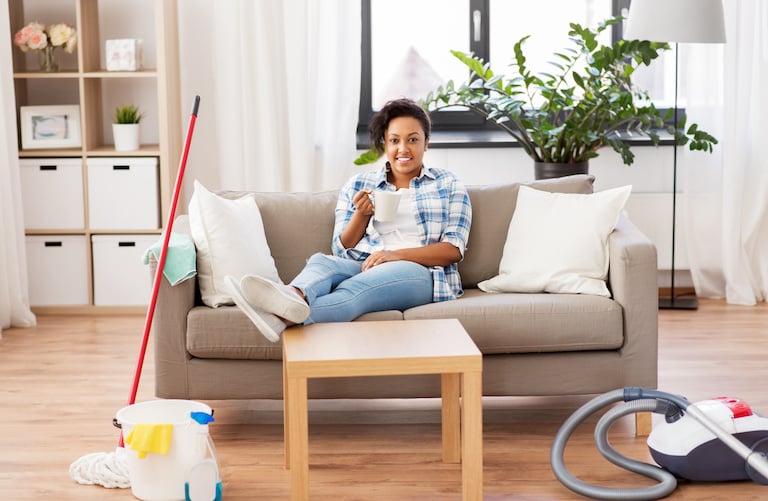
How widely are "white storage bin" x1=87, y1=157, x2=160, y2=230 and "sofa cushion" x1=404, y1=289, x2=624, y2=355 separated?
207 cm

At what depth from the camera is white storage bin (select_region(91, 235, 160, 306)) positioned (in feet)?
15.7

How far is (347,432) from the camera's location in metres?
3.21

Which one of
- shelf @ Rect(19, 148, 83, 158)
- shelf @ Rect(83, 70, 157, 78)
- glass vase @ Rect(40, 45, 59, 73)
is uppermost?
glass vase @ Rect(40, 45, 59, 73)

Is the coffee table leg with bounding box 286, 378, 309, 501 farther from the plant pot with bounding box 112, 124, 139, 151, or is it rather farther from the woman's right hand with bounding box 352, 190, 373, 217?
the plant pot with bounding box 112, 124, 139, 151

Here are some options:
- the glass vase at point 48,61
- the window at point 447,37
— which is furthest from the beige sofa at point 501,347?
the window at point 447,37

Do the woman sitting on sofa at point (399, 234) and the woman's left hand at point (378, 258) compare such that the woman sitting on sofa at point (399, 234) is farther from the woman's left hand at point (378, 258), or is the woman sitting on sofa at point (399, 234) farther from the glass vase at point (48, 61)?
the glass vase at point (48, 61)

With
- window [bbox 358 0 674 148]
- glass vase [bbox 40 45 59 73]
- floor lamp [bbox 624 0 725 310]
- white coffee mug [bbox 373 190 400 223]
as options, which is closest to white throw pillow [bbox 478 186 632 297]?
white coffee mug [bbox 373 190 400 223]

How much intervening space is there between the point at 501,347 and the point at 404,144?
761 millimetres

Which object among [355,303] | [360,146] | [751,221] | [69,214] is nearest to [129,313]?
[69,214]

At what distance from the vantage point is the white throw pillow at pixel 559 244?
3.31 m

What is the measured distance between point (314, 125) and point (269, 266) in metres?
1.76

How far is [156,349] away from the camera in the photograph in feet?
10.3

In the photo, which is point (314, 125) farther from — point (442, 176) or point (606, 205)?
point (606, 205)

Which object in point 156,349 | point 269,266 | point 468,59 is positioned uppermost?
point 468,59
